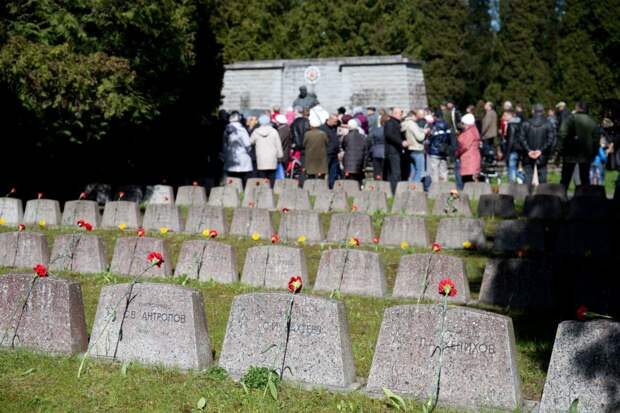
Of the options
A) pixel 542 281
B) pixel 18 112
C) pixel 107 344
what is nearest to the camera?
pixel 107 344

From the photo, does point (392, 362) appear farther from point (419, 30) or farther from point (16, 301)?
point (419, 30)

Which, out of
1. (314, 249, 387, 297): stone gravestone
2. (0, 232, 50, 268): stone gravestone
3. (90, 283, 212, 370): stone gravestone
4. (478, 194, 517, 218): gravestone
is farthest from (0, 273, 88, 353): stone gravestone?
(478, 194, 517, 218): gravestone

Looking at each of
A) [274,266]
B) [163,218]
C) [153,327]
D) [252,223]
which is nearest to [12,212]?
[163,218]

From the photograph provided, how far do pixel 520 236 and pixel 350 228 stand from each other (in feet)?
8.78

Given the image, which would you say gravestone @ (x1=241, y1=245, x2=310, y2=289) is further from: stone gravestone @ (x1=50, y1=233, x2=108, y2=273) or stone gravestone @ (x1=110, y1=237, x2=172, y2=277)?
stone gravestone @ (x1=50, y1=233, x2=108, y2=273)

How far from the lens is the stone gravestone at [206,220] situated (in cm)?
1709

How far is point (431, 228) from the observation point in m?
17.8

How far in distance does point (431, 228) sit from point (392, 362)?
9889 mm

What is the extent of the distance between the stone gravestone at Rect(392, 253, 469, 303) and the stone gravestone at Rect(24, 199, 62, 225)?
820cm

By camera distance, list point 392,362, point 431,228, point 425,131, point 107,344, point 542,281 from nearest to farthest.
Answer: point 392,362 < point 107,344 < point 542,281 < point 431,228 < point 425,131

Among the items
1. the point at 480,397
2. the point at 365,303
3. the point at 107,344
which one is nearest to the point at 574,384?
the point at 480,397

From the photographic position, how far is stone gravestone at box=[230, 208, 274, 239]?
16750mm

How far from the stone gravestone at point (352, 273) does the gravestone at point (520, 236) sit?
10.8ft

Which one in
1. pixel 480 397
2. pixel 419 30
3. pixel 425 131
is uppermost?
pixel 419 30
